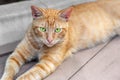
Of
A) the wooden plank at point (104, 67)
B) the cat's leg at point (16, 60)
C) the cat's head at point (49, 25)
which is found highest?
the cat's head at point (49, 25)

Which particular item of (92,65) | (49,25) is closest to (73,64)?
(92,65)

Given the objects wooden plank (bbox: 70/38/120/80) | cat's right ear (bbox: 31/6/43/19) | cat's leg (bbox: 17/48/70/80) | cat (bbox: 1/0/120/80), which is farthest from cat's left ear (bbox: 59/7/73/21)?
wooden plank (bbox: 70/38/120/80)

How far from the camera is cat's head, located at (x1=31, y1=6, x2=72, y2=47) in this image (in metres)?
1.79

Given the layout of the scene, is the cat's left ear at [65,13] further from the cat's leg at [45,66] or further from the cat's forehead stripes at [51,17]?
the cat's leg at [45,66]

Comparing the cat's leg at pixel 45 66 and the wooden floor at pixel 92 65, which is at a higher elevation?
the cat's leg at pixel 45 66

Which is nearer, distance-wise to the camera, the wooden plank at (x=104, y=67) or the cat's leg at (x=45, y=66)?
the cat's leg at (x=45, y=66)

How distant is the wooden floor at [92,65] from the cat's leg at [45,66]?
0.05 metres

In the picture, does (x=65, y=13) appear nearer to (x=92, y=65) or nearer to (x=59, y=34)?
(x=59, y=34)

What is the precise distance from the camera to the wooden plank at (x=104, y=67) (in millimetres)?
1884

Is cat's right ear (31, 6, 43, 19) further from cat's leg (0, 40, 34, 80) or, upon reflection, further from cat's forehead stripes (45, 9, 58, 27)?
cat's leg (0, 40, 34, 80)

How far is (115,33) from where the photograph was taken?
2250 millimetres

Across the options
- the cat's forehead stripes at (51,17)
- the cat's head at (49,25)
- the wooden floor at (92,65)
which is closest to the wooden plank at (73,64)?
the wooden floor at (92,65)

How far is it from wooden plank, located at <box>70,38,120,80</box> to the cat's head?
281 millimetres

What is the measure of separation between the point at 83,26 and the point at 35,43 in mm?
386
